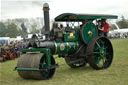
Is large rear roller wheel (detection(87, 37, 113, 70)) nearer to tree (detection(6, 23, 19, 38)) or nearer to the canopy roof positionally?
the canopy roof

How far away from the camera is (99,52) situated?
704 centimetres

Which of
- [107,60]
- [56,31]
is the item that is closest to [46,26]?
[56,31]

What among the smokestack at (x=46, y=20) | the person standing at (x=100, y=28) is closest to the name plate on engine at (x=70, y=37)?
the smokestack at (x=46, y=20)

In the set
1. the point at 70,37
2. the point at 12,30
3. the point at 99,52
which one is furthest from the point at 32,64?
the point at 12,30

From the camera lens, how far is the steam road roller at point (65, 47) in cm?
541

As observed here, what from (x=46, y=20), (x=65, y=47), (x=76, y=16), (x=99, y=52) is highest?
(x=76, y=16)

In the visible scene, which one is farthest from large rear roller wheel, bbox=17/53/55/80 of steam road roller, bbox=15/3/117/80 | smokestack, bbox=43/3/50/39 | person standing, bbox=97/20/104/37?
person standing, bbox=97/20/104/37

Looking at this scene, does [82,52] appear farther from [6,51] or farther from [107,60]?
[6,51]

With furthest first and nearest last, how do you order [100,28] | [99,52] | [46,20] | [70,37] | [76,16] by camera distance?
1. [100,28]
2. [99,52]
3. [76,16]
4. [70,37]
5. [46,20]

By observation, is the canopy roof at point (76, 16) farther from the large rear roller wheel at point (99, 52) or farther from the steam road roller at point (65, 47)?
the large rear roller wheel at point (99, 52)

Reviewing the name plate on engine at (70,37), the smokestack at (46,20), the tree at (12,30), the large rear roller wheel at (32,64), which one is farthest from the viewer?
the tree at (12,30)

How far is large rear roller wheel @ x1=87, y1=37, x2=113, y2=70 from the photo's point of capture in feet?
→ 22.1

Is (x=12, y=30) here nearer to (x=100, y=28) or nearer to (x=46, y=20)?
(x=100, y=28)

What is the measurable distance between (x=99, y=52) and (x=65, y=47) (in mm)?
1314
